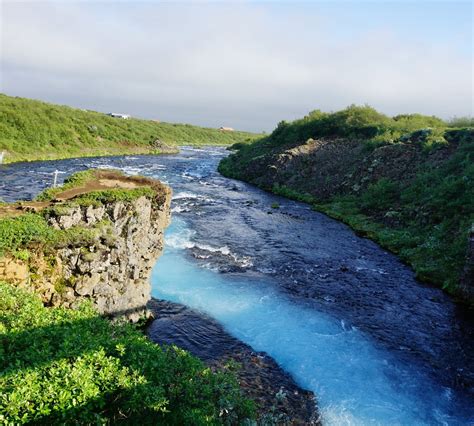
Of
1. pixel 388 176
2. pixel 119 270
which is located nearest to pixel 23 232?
pixel 119 270

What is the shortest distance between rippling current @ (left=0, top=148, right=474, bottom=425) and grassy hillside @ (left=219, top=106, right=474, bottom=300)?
7.78 ft

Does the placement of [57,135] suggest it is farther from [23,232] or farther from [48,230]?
[23,232]

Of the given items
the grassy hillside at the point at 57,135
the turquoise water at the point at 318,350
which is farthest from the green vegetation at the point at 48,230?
the grassy hillside at the point at 57,135

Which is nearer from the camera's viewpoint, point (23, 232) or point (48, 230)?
point (23, 232)

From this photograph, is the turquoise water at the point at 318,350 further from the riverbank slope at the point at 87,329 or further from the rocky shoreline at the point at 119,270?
the riverbank slope at the point at 87,329

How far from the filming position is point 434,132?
143ft

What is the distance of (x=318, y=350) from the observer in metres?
15.9

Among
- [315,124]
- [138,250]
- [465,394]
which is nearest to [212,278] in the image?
[138,250]

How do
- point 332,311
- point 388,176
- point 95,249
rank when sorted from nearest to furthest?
point 95,249, point 332,311, point 388,176

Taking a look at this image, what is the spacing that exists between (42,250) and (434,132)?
44109 mm

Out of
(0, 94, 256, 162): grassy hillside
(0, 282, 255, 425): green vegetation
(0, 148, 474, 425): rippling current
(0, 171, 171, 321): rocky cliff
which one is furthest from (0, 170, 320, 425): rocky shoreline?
(0, 94, 256, 162): grassy hillside

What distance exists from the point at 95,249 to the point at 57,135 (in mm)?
64535

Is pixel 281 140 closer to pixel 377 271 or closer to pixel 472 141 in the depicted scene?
pixel 472 141

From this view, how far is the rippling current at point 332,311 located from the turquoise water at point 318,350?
5 cm
